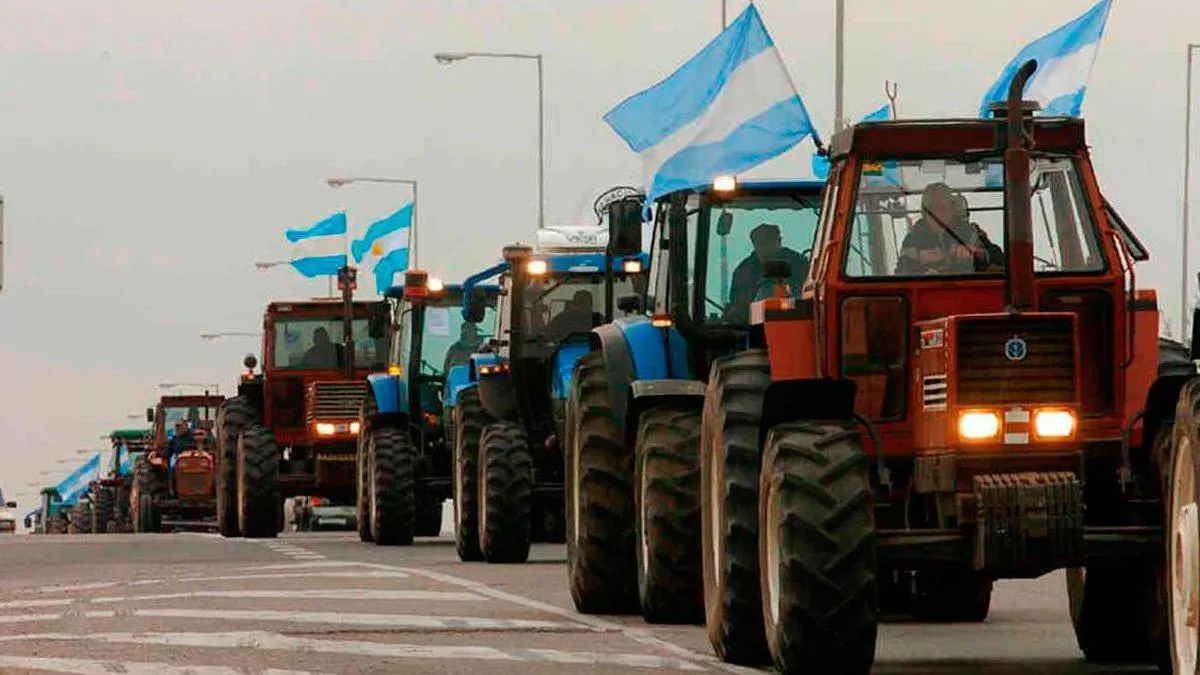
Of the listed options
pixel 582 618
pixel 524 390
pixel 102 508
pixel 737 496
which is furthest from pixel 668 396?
pixel 102 508

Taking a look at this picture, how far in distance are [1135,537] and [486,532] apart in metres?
15.6

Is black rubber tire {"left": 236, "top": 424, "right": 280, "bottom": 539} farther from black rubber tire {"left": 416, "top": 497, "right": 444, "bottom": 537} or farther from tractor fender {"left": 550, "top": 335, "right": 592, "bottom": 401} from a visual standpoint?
tractor fender {"left": 550, "top": 335, "right": 592, "bottom": 401}

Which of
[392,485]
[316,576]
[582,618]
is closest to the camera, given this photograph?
[582,618]

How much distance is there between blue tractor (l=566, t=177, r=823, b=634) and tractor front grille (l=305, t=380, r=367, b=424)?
70.7 feet

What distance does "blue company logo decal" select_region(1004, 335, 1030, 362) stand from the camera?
13375 mm

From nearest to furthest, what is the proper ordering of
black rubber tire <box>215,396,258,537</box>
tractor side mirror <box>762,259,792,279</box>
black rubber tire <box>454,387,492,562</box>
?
1. tractor side mirror <box>762,259,792,279</box>
2. black rubber tire <box>454,387,492,562</box>
3. black rubber tire <box>215,396,258,537</box>

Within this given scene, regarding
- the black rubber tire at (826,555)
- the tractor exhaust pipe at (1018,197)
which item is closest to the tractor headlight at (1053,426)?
the tractor exhaust pipe at (1018,197)

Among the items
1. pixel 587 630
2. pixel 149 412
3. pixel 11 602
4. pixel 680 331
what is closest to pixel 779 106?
pixel 680 331

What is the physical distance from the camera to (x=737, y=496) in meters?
14.5

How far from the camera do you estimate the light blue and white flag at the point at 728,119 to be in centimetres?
1961

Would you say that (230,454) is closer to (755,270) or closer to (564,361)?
(564,361)

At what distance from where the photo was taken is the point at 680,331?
18422mm

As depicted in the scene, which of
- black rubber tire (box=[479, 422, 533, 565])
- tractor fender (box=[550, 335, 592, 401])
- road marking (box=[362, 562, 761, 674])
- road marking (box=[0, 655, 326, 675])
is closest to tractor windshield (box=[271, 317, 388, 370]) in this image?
tractor fender (box=[550, 335, 592, 401])

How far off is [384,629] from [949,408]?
5183 mm
